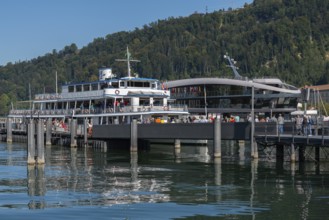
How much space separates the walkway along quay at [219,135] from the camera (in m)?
43.5

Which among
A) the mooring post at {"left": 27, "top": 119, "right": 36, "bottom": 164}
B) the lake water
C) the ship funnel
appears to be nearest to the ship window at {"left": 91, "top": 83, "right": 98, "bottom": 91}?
the ship funnel

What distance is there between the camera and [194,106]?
116188mm

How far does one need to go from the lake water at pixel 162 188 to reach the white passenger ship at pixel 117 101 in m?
13.4

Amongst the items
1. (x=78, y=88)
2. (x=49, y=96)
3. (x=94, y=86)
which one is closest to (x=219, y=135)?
(x=94, y=86)

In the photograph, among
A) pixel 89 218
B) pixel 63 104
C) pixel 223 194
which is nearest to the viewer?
pixel 89 218

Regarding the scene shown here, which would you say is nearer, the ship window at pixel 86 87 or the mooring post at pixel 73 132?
the mooring post at pixel 73 132

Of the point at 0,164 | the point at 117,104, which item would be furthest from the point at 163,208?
the point at 117,104

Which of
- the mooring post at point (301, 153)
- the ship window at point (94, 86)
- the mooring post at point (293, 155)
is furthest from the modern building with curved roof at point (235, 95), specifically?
the mooring post at point (293, 155)

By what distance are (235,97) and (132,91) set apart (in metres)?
46.0

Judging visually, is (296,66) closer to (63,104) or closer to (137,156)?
(63,104)

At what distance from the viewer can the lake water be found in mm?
27109

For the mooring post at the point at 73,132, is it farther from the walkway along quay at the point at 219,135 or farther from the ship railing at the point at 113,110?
the ship railing at the point at 113,110

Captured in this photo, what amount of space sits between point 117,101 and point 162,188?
35.5 metres

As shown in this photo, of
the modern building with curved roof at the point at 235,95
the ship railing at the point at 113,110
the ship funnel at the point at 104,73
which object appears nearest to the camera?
Result: the ship railing at the point at 113,110
